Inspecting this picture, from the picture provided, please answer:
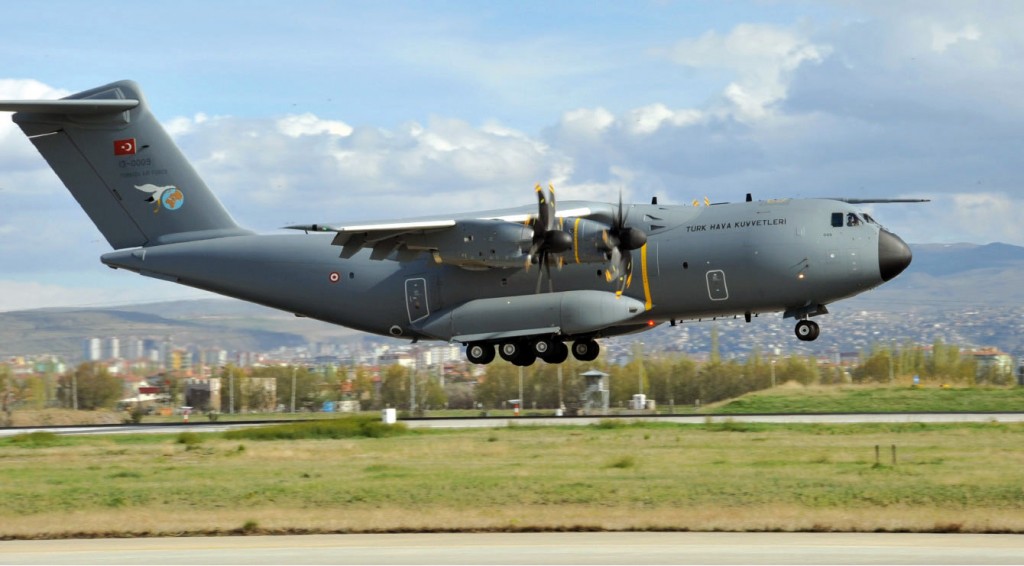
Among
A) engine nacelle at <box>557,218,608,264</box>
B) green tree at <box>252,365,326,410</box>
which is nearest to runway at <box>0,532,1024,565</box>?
engine nacelle at <box>557,218,608,264</box>

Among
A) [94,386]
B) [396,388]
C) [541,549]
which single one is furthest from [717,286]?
[94,386]

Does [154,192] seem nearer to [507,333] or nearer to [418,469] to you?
[507,333]

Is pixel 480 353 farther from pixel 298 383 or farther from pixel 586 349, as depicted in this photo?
pixel 298 383

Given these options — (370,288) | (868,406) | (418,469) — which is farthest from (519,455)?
(868,406)

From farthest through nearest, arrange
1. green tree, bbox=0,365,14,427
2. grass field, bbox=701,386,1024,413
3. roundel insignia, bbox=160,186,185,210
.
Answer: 1. green tree, bbox=0,365,14,427
2. grass field, bbox=701,386,1024,413
3. roundel insignia, bbox=160,186,185,210

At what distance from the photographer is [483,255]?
3212cm

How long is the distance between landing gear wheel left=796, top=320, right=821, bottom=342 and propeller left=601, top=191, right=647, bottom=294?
4.98m

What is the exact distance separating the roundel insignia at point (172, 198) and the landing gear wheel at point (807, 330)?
18.7m

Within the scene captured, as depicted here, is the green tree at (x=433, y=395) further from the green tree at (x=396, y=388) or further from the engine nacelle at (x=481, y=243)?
the engine nacelle at (x=481, y=243)

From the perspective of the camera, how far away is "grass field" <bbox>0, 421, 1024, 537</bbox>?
61.5ft

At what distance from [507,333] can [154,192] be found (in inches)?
474

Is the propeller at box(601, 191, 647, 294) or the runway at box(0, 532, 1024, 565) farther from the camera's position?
the propeller at box(601, 191, 647, 294)

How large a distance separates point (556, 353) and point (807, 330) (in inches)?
272

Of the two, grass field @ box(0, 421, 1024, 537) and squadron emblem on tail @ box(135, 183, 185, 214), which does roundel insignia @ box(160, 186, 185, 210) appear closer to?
squadron emblem on tail @ box(135, 183, 185, 214)
